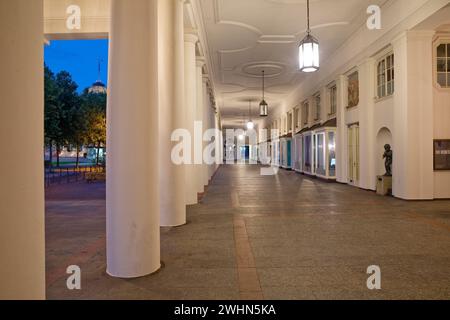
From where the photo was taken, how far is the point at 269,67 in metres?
17.8

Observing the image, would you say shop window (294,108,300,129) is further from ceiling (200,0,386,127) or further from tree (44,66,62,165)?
tree (44,66,62,165)

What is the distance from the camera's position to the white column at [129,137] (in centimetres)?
400

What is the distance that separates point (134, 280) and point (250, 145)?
51.2m

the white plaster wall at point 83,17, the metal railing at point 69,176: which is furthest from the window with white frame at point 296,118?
the white plaster wall at point 83,17

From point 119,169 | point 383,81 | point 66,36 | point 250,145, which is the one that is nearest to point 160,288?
point 119,169

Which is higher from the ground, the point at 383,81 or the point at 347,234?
the point at 383,81

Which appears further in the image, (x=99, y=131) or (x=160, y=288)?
(x=99, y=131)

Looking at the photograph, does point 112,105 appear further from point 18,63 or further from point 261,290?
point 261,290

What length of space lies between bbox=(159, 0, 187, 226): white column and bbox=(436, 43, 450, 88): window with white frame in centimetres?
870

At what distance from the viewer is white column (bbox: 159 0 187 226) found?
6.39 metres

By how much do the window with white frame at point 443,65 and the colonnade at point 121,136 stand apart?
8.11 m

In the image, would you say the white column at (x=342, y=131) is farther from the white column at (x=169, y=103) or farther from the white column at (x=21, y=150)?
the white column at (x=21, y=150)

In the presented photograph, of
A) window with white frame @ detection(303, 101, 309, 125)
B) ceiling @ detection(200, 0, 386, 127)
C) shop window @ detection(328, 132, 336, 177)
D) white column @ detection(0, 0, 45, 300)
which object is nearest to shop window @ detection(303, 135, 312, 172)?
window with white frame @ detection(303, 101, 309, 125)

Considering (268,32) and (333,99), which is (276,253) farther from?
(333,99)
